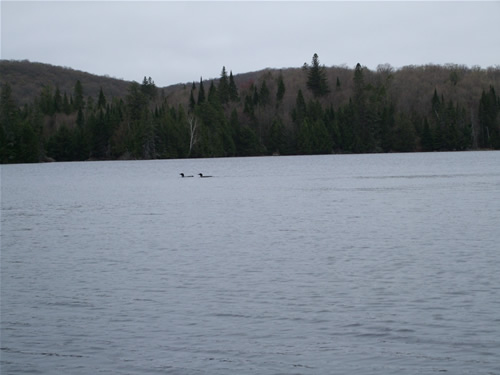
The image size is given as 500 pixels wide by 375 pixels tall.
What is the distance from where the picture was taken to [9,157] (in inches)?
4525

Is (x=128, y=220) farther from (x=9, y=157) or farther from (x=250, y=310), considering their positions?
(x=9, y=157)

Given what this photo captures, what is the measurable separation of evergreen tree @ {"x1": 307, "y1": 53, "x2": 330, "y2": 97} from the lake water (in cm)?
14808

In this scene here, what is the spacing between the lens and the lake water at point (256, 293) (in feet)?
38.1

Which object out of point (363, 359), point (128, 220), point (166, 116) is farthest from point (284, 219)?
point (166, 116)

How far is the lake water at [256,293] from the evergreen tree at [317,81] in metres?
148

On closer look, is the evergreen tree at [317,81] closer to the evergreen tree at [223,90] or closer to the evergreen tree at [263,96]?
the evergreen tree at [263,96]

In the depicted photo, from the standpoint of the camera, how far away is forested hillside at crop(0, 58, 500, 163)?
131 metres

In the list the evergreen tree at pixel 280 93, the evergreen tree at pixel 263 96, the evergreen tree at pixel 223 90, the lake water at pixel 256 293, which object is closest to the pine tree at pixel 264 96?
the evergreen tree at pixel 263 96

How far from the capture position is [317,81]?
17888cm

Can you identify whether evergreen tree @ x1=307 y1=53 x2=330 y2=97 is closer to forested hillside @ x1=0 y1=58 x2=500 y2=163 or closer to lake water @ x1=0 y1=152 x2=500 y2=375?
forested hillside @ x1=0 y1=58 x2=500 y2=163

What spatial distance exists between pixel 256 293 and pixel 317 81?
166 m

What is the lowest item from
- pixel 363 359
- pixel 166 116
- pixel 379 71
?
pixel 363 359

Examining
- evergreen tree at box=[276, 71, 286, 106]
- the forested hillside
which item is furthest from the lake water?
evergreen tree at box=[276, 71, 286, 106]

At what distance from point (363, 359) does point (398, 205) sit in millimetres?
24558
